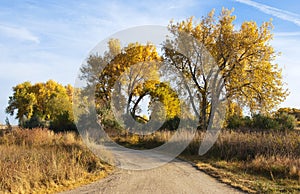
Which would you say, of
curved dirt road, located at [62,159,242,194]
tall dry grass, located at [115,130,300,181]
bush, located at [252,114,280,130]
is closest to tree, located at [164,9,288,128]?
bush, located at [252,114,280,130]

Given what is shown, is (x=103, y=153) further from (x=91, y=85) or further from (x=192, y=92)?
(x=91, y=85)

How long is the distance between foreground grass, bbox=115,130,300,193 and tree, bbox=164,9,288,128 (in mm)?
11151

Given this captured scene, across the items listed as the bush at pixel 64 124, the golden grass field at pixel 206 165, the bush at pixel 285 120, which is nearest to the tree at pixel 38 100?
the bush at pixel 64 124

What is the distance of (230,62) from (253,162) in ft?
56.7

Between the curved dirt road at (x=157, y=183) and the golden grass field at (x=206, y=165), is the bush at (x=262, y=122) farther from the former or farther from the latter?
the curved dirt road at (x=157, y=183)

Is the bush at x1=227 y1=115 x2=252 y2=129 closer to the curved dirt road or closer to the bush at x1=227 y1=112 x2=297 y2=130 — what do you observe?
the bush at x1=227 y1=112 x2=297 y2=130

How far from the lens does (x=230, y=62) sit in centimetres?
2717

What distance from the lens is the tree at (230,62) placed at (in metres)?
25.6

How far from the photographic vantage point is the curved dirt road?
288 inches

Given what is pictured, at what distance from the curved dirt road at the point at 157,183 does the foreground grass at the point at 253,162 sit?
582mm

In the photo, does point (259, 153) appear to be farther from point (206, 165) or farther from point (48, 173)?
point (48, 173)

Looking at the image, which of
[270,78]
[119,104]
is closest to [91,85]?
[119,104]

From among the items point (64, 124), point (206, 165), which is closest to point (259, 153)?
point (206, 165)

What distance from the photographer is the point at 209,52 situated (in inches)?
1089
